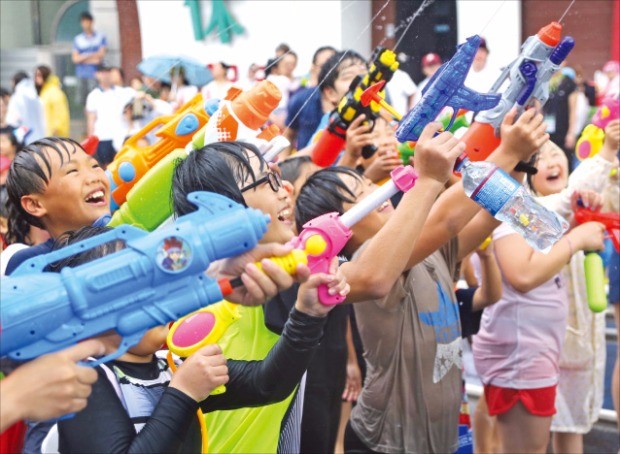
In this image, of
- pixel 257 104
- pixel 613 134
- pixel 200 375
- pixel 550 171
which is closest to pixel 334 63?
pixel 550 171

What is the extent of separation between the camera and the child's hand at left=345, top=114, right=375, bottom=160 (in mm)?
3320

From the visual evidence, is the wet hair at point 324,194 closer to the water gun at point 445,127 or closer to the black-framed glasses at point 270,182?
the water gun at point 445,127

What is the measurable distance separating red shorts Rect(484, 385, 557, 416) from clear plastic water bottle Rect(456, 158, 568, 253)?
3.45 ft

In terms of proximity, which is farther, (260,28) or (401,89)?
(401,89)

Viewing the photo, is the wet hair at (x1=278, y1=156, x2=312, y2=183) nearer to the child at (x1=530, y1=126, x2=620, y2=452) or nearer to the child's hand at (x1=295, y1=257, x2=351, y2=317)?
the child at (x1=530, y1=126, x2=620, y2=452)

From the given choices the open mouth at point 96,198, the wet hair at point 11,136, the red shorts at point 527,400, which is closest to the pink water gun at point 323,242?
the open mouth at point 96,198

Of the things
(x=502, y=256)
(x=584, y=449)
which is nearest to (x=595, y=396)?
(x=584, y=449)

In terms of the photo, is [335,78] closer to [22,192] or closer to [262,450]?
[22,192]

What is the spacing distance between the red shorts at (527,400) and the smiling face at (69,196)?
157cm

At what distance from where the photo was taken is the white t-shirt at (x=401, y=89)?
4214 millimetres

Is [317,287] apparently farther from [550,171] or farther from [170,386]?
[550,171]

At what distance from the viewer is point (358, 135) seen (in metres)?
3.32

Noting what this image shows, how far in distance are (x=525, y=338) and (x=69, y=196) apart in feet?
→ 5.52

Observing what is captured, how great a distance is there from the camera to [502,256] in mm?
3197
